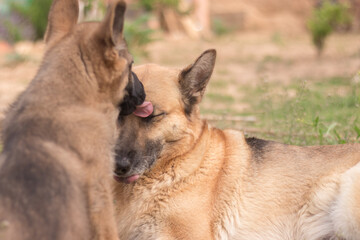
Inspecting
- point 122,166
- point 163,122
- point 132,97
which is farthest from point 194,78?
point 122,166

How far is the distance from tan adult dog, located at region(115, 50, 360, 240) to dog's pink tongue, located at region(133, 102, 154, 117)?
7cm

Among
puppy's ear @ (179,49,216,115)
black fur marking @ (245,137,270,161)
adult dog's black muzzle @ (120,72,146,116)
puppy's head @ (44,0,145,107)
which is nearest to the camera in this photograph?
puppy's head @ (44,0,145,107)

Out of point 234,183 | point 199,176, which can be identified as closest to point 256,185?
point 234,183

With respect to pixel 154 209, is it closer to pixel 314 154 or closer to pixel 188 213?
pixel 188 213

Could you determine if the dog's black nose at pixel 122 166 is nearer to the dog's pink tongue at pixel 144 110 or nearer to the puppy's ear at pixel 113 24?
the dog's pink tongue at pixel 144 110

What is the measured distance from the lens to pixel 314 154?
4.14 metres

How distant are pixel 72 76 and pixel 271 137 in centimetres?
339

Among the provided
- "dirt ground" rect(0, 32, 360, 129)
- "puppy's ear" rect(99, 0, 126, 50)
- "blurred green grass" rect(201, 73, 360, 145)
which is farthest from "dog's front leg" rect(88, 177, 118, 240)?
"dirt ground" rect(0, 32, 360, 129)

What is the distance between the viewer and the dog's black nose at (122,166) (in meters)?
3.70

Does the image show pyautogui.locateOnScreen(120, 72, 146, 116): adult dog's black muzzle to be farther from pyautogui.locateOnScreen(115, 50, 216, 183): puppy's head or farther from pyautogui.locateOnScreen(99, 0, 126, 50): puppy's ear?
pyautogui.locateOnScreen(99, 0, 126, 50): puppy's ear

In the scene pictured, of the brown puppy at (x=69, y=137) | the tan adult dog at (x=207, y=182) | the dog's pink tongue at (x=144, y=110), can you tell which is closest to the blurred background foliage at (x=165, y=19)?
the tan adult dog at (x=207, y=182)

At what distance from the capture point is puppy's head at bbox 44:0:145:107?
3145mm

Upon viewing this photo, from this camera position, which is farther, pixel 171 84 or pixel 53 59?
pixel 171 84

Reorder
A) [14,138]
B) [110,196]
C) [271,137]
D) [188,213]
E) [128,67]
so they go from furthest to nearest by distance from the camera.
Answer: [271,137] < [188,213] < [128,67] < [110,196] < [14,138]
